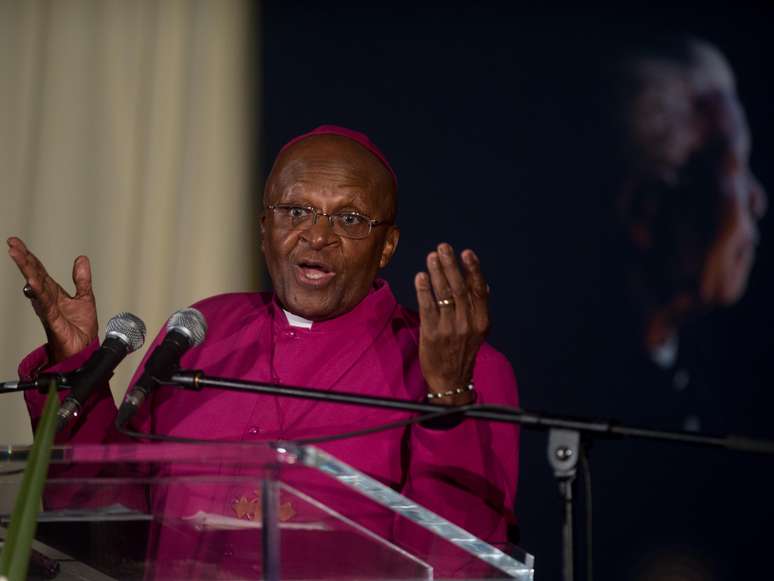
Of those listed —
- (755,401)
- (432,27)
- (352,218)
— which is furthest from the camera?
(432,27)

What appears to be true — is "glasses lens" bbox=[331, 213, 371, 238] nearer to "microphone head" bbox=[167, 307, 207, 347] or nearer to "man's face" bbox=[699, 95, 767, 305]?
"microphone head" bbox=[167, 307, 207, 347]

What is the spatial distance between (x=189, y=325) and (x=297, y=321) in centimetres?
86

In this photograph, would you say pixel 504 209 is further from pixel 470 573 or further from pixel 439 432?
pixel 470 573

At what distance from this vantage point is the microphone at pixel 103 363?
2043 mm

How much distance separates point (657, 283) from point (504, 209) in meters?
0.62

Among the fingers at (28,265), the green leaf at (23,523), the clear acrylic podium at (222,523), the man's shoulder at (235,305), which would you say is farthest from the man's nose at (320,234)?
the green leaf at (23,523)

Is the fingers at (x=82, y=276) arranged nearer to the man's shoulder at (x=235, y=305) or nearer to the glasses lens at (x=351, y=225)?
the man's shoulder at (x=235, y=305)

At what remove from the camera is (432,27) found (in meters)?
4.60

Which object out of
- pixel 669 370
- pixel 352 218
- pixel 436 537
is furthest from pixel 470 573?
pixel 669 370

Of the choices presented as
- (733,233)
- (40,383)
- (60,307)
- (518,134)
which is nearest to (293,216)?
(60,307)

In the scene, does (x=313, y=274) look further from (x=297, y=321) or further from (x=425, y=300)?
(x=425, y=300)

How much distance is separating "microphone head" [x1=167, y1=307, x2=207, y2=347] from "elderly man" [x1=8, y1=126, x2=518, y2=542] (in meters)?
0.48

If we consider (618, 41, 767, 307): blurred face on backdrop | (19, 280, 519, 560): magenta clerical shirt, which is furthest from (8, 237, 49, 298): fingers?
(618, 41, 767, 307): blurred face on backdrop

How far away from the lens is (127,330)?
2152 millimetres
